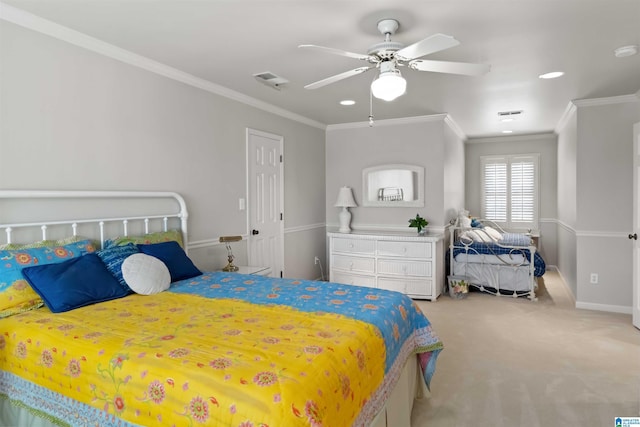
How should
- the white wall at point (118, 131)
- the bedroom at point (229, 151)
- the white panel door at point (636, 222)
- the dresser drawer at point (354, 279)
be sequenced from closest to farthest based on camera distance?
the white wall at point (118, 131), the bedroom at point (229, 151), the white panel door at point (636, 222), the dresser drawer at point (354, 279)

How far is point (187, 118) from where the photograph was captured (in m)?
3.57

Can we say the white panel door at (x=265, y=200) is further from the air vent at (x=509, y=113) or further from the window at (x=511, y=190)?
the window at (x=511, y=190)

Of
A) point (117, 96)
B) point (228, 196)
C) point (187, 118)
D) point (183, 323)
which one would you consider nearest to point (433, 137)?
point (228, 196)

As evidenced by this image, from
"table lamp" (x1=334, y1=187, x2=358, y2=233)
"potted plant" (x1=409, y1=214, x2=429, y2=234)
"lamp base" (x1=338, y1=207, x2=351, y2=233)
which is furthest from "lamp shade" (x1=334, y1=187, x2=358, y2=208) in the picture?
"potted plant" (x1=409, y1=214, x2=429, y2=234)

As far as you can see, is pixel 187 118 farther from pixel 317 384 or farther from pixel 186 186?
pixel 317 384

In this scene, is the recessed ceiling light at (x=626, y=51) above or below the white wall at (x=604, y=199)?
above

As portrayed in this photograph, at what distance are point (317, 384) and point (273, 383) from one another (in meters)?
0.17

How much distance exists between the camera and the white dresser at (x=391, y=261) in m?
4.96

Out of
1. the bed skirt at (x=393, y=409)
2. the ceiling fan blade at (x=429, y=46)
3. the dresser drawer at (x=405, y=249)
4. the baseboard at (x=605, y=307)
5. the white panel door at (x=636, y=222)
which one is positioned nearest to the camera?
the bed skirt at (x=393, y=409)

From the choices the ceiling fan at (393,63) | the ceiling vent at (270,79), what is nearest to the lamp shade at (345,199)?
the ceiling vent at (270,79)

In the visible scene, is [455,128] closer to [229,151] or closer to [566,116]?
[566,116]

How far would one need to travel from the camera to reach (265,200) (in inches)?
184

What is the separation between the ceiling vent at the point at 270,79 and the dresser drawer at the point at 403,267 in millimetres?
2636

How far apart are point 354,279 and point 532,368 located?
2618 millimetres
